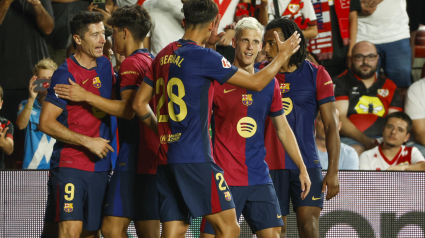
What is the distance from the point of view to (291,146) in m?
3.94

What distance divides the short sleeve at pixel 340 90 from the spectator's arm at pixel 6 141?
4.39m

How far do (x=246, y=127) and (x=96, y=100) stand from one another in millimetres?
1196

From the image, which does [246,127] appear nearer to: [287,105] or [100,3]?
[287,105]

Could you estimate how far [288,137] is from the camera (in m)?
3.94

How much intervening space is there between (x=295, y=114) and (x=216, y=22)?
117cm

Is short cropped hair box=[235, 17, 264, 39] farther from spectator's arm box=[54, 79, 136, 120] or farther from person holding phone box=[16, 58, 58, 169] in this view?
person holding phone box=[16, 58, 58, 169]

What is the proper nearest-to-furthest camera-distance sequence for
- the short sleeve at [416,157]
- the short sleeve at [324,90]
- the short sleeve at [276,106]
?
the short sleeve at [276,106] → the short sleeve at [324,90] → the short sleeve at [416,157]

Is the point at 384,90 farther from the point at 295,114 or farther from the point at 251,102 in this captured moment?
the point at 251,102

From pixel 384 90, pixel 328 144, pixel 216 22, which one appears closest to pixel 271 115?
pixel 328 144

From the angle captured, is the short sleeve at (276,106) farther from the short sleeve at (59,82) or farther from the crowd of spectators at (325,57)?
the crowd of spectators at (325,57)

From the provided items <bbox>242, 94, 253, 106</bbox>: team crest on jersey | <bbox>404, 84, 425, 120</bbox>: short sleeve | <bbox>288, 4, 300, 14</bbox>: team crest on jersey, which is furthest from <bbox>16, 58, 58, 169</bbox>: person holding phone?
<bbox>404, 84, 425, 120</bbox>: short sleeve

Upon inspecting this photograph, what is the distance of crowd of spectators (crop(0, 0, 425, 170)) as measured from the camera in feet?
19.8

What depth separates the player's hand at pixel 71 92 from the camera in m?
3.75

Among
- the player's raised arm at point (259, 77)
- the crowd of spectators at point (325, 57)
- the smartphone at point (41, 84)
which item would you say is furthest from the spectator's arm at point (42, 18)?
the player's raised arm at point (259, 77)
